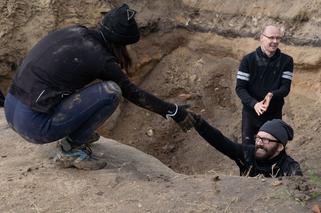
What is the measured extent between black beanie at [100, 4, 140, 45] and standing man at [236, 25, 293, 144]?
5.00 feet

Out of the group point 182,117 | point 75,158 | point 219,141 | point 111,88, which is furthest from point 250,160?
point 75,158

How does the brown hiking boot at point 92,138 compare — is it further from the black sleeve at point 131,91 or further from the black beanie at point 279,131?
the black beanie at point 279,131

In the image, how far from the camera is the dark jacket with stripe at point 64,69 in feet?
13.8

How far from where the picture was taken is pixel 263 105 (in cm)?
528

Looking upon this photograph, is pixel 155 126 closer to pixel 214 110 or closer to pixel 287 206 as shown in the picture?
pixel 214 110

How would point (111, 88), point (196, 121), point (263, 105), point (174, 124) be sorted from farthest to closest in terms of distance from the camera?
point (174, 124) → point (263, 105) → point (196, 121) → point (111, 88)

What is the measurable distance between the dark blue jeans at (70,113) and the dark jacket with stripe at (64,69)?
0.05 m

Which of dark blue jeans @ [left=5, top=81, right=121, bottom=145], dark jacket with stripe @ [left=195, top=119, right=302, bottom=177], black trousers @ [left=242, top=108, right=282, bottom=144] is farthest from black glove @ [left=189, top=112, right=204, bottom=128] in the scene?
black trousers @ [left=242, top=108, right=282, bottom=144]

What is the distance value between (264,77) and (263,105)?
0.33m

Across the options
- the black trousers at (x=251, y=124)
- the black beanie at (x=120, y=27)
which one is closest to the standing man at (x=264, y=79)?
the black trousers at (x=251, y=124)

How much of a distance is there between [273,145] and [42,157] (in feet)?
6.26

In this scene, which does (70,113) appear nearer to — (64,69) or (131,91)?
(64,69)

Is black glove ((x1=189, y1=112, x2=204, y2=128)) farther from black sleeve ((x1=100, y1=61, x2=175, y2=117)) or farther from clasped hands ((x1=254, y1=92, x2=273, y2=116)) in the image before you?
clasped hands ((x1=254, y1=92, x2=273, y2=116))

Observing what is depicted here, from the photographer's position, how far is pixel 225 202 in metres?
3.81
